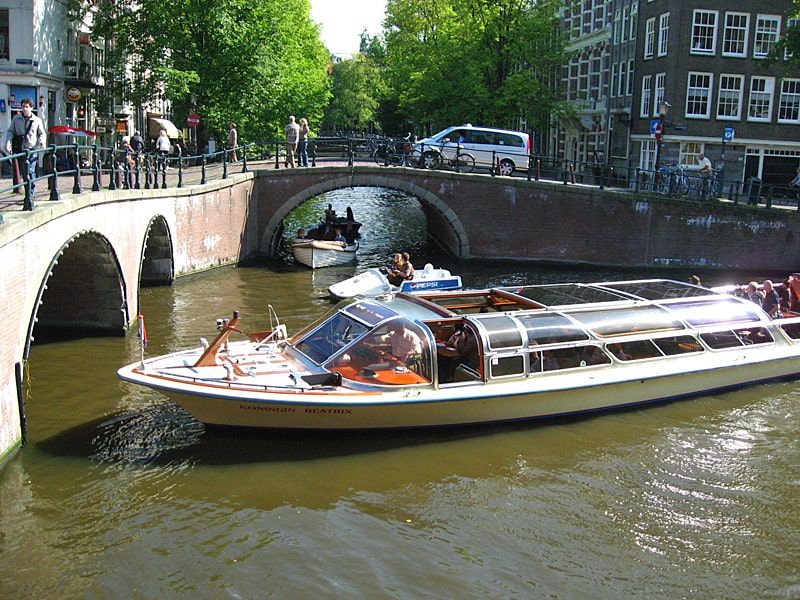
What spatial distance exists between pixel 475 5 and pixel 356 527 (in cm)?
3202

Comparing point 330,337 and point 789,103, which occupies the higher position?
point 789,103

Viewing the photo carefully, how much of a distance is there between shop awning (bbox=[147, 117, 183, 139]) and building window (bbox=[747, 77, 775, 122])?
952 inches

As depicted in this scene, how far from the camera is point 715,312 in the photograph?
1494 centimetres

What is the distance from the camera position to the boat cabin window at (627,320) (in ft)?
44.3

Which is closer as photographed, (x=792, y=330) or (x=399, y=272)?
(x=792, y=330)

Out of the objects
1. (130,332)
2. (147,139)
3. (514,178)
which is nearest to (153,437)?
(130,332)

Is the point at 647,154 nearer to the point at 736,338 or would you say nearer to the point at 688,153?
the point at 688,153

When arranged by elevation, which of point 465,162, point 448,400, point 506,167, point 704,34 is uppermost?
point 704,34

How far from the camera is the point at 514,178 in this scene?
29.2 meters

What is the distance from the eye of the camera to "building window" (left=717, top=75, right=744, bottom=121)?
34219mm

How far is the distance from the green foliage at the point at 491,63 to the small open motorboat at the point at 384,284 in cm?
1829

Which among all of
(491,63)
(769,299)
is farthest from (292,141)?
(769,299)

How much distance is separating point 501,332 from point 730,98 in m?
25.8

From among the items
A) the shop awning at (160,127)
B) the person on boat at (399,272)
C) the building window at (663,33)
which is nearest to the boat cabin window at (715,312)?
the person on boat at (399,272)
